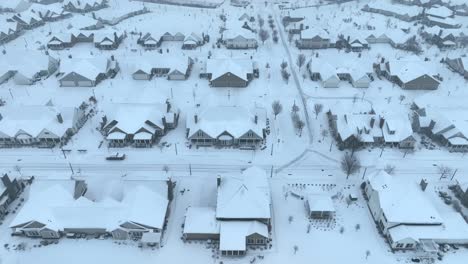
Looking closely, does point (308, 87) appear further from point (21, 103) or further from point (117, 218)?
point (21, 103)

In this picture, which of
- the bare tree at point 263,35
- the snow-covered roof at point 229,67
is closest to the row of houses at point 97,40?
the snow-covered roof at point 229,67

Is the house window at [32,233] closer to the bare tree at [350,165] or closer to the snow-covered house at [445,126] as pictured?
the bare tree at [350,165]

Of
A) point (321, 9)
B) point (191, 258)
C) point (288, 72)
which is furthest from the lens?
point (321, 9)

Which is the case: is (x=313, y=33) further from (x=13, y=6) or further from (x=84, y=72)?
(x=13, y=6)

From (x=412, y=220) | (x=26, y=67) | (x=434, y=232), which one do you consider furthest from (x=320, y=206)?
(x=26, y=67)

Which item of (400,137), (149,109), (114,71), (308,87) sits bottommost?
(400,137)

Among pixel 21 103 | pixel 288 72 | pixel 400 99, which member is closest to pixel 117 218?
pixel 21 103

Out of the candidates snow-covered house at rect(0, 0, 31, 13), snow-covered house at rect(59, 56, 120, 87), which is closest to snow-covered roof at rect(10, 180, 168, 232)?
snow-covered house at rect(59, 56, 120, 87)
